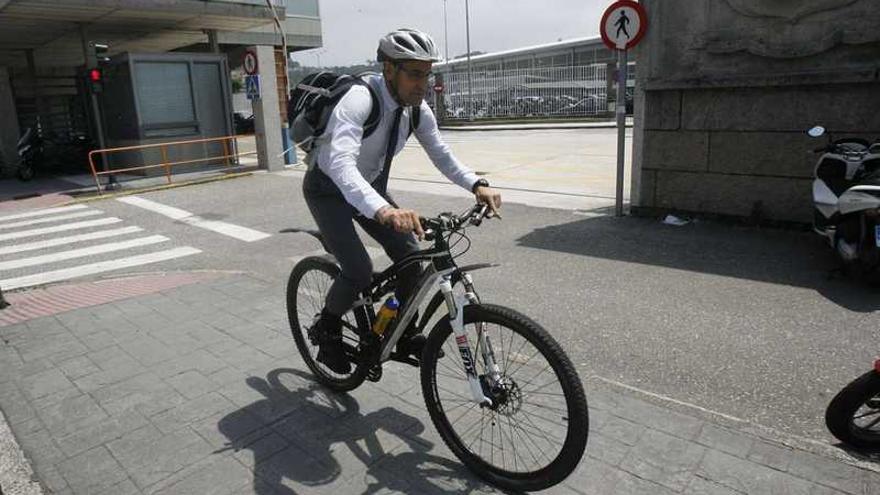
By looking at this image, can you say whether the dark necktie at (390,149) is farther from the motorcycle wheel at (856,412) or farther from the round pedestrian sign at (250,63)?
the round pedestrian sign at (250,63)

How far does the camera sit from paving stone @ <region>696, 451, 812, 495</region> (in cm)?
270

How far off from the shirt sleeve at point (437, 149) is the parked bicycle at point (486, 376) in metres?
0.49

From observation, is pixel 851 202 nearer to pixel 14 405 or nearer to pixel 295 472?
pixel 295 472

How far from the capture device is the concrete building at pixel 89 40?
14.5m

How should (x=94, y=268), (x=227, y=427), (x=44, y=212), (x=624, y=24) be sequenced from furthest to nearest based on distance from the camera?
1. (x=44, y=212)
2. (x=624, y=24)
3. (x=94, y=268)
4. (x=227, y=427)

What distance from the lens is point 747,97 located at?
725 centimetres

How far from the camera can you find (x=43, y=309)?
5746 millimetres

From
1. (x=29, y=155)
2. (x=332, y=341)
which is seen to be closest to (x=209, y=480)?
(x=332, y=341)

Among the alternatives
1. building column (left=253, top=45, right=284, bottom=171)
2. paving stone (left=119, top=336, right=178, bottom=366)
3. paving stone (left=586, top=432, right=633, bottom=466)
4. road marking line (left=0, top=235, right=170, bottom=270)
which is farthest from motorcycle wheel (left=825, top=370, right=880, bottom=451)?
building column (left=253, top=45, right=284, bottom=171)

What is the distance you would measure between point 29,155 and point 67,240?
988cm

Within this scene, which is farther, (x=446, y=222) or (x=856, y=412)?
(x=856, y=412)

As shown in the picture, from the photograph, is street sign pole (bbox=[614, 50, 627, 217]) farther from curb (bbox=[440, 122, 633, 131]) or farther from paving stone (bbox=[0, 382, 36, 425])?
curb (bbox=[440, 122, 633, 131])

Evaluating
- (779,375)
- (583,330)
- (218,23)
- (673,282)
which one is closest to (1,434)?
(583,330)

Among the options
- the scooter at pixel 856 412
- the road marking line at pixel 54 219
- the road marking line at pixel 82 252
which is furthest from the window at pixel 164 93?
the scooter at pixel 856 412
